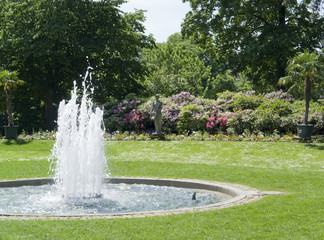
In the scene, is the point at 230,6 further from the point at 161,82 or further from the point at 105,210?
the point at 105,210

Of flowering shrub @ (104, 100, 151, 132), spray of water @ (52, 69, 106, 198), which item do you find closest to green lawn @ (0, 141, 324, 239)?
spray of water @ (52, 69, 106, 198)

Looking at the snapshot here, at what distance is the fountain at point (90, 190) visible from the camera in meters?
9.19

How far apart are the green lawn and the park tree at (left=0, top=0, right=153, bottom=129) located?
25.0 feet

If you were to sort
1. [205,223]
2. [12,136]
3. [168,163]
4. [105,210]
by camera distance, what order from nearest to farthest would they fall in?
[205,223] → [105,210] → [168,163] → [12,136]

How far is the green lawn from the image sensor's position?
639 centimetres

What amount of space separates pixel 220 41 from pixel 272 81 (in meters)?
4.80

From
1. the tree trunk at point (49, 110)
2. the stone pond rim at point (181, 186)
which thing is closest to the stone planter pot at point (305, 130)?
the stone pond rim at point (181, 186)

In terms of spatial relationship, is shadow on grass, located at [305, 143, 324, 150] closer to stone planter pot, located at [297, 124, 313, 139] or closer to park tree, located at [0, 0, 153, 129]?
stone planter pot, located at [297, 124, 313, 139]

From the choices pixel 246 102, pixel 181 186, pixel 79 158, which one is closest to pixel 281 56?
pixel 246 102

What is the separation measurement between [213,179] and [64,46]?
65.6 feet

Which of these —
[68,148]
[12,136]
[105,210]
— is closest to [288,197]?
[105,210]

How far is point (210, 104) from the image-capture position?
25.2 metres

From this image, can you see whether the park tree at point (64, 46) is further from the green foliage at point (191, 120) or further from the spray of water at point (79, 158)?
the spray of water at point (79, 158)

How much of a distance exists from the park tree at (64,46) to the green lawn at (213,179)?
7.62 meters
